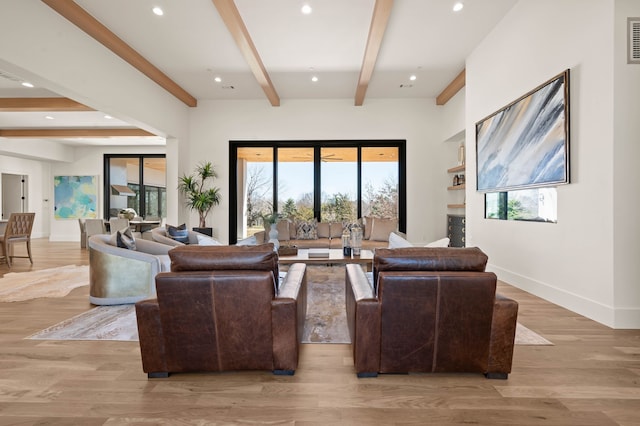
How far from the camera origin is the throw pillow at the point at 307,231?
21.5 ft

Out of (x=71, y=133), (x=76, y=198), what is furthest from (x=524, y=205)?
(x=76, y=198)

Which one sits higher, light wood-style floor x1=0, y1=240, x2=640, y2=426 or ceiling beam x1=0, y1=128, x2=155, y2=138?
ceiling beam x1=0, y1=128, x2=155, y2=138

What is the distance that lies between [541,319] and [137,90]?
6491 mm

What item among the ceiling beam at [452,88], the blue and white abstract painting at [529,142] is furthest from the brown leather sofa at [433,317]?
the ceiling beam at [452,88]

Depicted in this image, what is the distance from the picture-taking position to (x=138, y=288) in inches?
143

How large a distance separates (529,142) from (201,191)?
642cm

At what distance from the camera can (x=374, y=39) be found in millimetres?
4578

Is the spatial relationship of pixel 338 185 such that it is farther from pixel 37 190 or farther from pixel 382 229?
pixel 37 190

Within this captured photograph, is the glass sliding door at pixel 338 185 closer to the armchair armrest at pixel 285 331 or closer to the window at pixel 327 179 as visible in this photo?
the window at pixel 327 179

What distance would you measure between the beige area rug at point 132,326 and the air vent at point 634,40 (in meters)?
2.51

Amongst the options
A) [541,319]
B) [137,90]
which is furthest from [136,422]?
[137,90]

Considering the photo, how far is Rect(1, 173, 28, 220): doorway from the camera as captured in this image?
10.7 metres

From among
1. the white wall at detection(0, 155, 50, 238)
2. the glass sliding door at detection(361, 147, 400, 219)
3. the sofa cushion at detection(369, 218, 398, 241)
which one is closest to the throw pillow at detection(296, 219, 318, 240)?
the sofa cushion at detection(369, 218, 398, 241)

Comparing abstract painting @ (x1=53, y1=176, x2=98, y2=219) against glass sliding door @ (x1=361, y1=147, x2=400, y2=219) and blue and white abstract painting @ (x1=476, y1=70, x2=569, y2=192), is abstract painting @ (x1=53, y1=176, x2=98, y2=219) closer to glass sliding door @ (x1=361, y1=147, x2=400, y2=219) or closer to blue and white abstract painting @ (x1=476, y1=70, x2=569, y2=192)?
glass sliding door @ (x1=361, y1=147, x2=400, y2=219)
